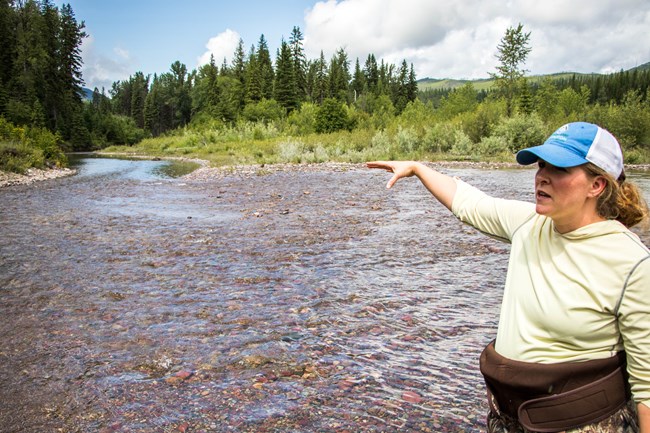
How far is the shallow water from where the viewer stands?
3.45 metres

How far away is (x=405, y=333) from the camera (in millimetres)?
4758

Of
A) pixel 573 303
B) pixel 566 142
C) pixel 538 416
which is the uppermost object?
pixel 566 142

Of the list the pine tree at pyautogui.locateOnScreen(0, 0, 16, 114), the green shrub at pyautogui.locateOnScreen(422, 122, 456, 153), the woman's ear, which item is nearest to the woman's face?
the woman's ear

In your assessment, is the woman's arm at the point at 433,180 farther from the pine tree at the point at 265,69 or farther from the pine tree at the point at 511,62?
the pine tree at the point at 265,69

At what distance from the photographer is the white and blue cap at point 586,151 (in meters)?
1.79

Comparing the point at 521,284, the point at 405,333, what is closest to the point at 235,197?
the point at 405,333

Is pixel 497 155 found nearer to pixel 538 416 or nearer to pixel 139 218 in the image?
pixel 139 218

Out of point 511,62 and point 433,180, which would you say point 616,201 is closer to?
point 433,180

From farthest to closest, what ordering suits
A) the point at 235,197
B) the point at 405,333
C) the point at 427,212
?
1. the point at 235,197
2. the point at 427,212
3. the point at 405,333

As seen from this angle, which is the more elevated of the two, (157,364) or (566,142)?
(566,142)

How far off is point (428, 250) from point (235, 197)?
887 centimetres

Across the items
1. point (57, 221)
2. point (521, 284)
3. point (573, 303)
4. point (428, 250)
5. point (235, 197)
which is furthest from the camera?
point (235, 197)

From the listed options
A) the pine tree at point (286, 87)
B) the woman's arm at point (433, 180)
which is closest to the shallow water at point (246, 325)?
the woman's arm at point (433, 180)

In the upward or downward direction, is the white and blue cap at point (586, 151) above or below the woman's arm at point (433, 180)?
above
